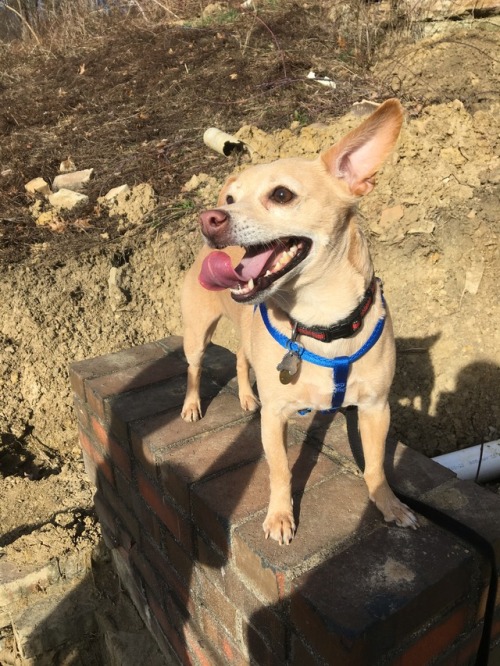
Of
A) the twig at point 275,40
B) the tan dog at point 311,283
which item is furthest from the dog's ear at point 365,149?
the twig at point 275,40

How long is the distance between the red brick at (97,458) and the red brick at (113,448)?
83mm

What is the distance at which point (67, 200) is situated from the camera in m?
4.18

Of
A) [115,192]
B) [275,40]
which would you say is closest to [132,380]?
[115,192]

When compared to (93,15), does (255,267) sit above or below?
below

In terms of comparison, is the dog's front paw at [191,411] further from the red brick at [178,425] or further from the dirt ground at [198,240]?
the dirt ground at [198,240]

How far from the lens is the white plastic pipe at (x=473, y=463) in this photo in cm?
240

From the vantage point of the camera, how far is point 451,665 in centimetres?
132

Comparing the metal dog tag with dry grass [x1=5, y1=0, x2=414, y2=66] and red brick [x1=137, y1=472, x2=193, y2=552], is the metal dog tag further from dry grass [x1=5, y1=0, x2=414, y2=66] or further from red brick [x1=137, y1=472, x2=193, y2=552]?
dry grass [x1=5, y1=0, x2=414, y2=66]

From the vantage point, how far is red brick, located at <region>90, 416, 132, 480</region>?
2057 mm

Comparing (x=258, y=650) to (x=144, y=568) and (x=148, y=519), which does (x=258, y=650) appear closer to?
(x=148, y=519)

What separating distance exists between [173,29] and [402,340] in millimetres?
6274

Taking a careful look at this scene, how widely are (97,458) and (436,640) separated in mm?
1738

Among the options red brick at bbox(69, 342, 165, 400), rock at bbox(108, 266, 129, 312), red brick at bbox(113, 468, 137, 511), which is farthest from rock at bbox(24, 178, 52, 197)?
red brick at bbox(113, 468, 137, 511)

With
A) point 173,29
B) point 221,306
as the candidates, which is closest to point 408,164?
point 221,306
